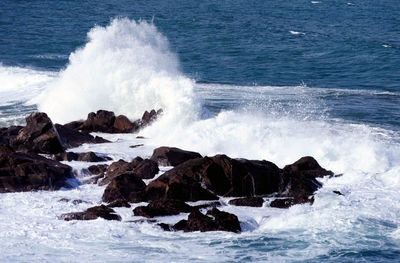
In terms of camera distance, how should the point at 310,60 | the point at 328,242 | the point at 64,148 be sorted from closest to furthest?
the point at 328,242 → the point at 64,148 → the point at 310,60

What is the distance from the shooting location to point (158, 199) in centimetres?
1331

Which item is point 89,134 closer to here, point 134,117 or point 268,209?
point 134,117

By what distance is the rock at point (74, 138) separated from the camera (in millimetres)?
18172

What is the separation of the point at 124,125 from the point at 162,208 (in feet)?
26.8

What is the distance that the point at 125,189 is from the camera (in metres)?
13.5

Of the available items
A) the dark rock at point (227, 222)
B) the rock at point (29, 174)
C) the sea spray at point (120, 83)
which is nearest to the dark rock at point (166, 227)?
the dark rock at point (227, 222)

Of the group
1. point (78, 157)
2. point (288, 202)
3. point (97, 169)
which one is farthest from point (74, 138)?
point (288, 202)

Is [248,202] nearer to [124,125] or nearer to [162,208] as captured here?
[162,208]

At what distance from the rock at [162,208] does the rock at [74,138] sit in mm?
5742

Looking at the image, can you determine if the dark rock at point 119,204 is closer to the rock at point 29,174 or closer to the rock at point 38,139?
the rock at point 29,174

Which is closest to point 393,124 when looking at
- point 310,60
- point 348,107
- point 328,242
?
point 348,107

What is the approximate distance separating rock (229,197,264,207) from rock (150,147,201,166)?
107 inches

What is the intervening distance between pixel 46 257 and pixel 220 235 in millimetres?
2764

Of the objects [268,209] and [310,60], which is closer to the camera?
[268,209]
